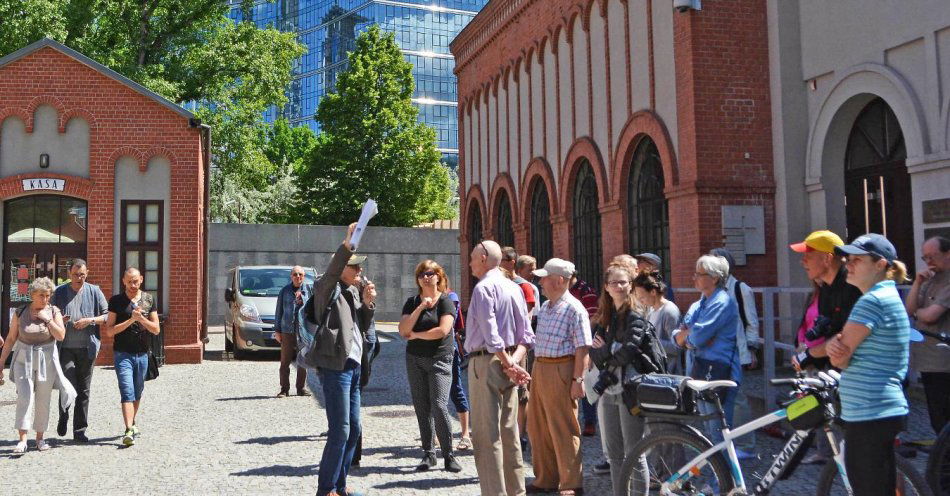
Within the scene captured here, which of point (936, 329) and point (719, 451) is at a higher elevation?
point (936, 329)

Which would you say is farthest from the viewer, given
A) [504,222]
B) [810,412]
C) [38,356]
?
[504,222]

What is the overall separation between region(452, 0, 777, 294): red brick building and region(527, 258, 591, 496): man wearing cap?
20.0 feet

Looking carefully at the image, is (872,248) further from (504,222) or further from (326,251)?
(326,251)

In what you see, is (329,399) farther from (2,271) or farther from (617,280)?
(2,271)

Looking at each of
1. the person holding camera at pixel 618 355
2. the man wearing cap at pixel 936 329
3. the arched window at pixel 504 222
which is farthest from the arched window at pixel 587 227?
the person holding camera at pixel 618 355

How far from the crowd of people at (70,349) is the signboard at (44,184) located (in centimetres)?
866

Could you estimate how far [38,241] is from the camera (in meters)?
17.3

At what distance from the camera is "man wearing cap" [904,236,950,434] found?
20.8ft

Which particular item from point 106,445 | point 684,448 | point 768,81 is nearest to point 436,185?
point 768,81

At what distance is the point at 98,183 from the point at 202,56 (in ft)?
46.9

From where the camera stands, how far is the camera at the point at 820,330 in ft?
18.2

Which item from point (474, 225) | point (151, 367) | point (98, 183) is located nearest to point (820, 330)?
point (151, 367)

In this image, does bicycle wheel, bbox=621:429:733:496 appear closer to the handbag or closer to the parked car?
the handbag

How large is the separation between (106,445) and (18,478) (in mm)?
1482
